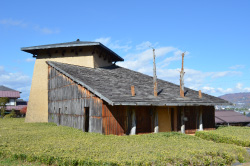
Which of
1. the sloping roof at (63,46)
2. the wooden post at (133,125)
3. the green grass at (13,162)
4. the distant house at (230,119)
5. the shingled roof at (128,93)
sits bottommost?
the distant house at (230,119)

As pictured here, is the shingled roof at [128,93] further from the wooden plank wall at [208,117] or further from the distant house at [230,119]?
the distant house at [230,119]

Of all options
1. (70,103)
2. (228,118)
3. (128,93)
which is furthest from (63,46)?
(228,118)

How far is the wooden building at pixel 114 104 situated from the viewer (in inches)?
645

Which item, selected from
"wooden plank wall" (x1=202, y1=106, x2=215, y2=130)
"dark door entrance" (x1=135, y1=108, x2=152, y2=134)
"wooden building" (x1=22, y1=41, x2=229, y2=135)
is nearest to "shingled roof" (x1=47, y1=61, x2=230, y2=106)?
"wooden building" (x1=22, y1=41, x2=229, y2=135)

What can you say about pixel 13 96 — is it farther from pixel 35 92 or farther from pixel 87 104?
pixel 87 104

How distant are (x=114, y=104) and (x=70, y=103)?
746 cm

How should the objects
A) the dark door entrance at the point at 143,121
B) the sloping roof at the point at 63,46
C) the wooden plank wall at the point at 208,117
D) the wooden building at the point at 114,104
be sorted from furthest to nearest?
1. the sloping roof at the point at 63,46
2. the wooden plank wall at the point at 208,117
3. the dark door entrance at the point at 143,121
4. the wooden building at the point at 114,104

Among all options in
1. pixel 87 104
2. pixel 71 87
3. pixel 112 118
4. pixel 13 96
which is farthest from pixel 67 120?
pixel 13 96

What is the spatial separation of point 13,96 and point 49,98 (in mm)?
31950

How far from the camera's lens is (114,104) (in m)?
14.7

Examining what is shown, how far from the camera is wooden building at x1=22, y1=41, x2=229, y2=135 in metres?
16.4

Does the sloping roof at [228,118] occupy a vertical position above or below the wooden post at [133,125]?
below

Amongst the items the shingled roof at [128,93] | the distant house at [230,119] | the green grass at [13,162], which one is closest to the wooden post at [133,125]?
the shingled roof at [128,93]

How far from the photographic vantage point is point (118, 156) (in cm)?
873
